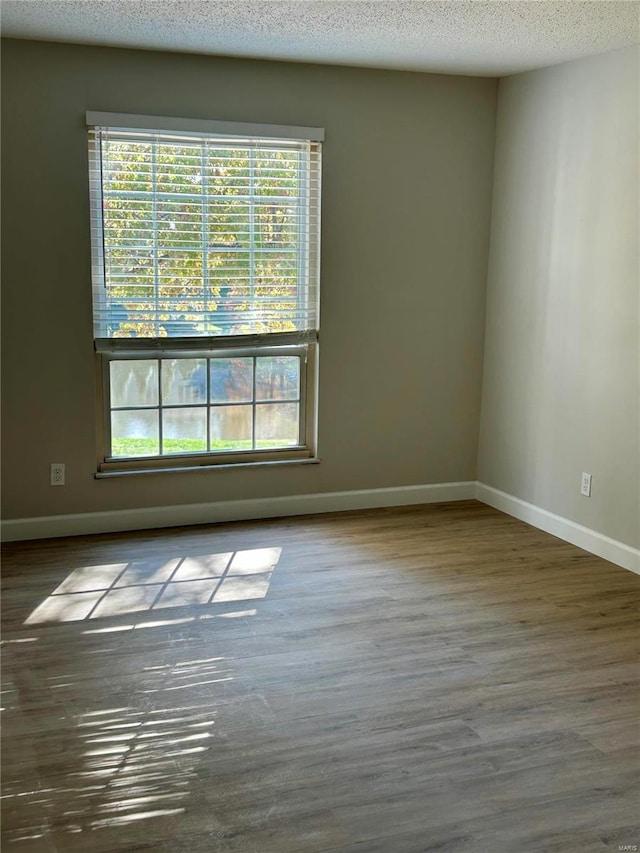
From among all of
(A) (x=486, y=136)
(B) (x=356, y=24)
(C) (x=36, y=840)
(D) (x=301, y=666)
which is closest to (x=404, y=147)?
(A) (x=486, y=136)

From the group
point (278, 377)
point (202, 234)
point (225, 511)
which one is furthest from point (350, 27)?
point (225, 511)

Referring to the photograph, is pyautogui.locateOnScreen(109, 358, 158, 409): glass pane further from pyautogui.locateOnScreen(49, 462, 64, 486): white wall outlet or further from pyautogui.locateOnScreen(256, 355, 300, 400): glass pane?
pyautogui.locateOnScreen(256, 355, 300, 400): glass pane

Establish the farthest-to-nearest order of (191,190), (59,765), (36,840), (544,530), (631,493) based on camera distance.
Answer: (544,530) < (191,190) < (631,493) < (59,765) < (36,840)

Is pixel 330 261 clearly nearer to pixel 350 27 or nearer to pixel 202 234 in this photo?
pixel 202 234

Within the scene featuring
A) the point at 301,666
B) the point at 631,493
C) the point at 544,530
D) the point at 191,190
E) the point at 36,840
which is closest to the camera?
the point at 36,840

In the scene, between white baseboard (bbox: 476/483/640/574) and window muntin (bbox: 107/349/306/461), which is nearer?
white baseboard (bbox: 476/483/640/574)

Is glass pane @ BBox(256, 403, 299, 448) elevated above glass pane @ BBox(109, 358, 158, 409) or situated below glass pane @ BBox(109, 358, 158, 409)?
below

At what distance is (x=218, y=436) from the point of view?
4.86m

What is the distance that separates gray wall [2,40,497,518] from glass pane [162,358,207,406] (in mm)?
410

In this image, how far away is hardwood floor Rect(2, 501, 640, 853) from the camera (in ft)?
7.68

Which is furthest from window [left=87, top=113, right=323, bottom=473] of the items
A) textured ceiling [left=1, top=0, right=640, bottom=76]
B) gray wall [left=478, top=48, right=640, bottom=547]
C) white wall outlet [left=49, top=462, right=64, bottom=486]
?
gray wall [left=478, top=48, right=640, bottom=547]

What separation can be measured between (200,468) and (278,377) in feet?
2.23

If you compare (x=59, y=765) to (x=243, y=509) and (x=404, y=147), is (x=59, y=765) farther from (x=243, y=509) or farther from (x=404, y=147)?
(x=404, y=147)

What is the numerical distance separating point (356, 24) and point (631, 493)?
2.52 metres
